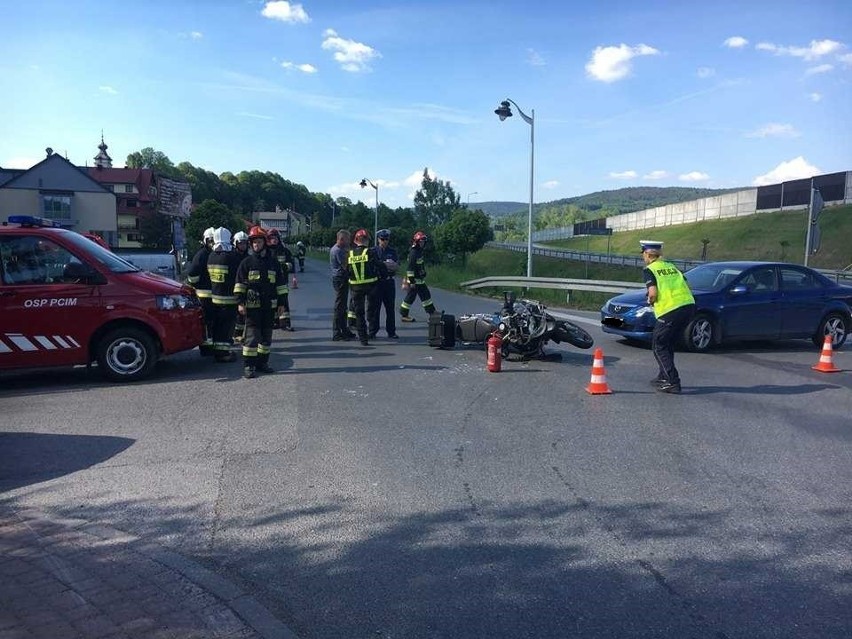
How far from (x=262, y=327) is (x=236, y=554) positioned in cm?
509

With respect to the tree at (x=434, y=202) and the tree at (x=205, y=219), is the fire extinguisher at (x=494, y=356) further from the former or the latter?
the tree at (x=434, y=202)

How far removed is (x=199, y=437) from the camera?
19.7ft

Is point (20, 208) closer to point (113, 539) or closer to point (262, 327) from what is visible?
point (262, 327)

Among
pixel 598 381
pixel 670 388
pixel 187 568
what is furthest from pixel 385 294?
pixel 187 568

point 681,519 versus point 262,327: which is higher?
point 262,327

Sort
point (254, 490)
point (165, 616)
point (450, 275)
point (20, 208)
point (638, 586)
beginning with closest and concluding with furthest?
point (165, 616), point (638, 586), point (254, 490), point (450, 275), point (20, 208)

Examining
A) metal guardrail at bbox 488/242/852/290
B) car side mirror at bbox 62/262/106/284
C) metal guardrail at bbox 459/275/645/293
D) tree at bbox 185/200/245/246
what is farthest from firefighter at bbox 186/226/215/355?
tree at bbox 185/200/245/246

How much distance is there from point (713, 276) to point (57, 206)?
205 ft

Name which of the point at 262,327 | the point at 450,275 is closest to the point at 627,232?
the point at 450,275

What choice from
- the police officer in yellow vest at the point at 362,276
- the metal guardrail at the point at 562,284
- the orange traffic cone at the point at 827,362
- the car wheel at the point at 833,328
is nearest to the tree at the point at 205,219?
the metal guardrail at the point at 562,284

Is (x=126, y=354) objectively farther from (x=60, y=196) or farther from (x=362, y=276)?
(x=60, y=196)

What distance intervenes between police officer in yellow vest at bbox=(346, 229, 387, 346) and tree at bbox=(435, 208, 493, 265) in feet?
118

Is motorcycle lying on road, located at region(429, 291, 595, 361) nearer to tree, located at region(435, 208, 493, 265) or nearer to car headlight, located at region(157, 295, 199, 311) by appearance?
car headlight, located at region(157, 295, 199, 311)

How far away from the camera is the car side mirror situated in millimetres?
8062
